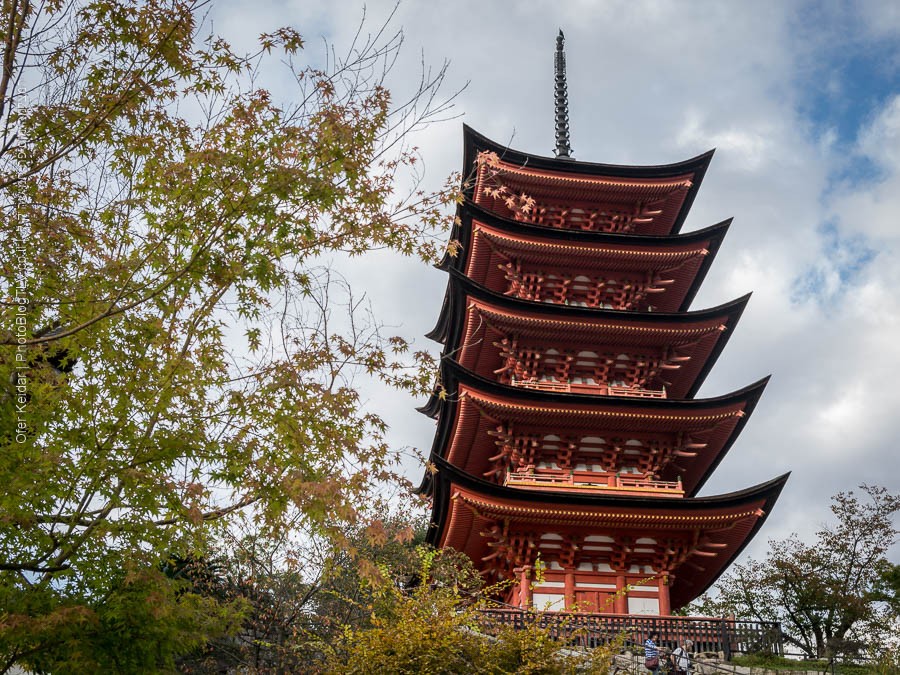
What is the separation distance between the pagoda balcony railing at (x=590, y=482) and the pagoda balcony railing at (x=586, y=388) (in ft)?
6.62

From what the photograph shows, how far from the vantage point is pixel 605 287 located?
21922 millimetres

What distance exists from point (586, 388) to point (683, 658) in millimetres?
7231

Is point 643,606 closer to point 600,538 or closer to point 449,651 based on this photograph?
point 600,538

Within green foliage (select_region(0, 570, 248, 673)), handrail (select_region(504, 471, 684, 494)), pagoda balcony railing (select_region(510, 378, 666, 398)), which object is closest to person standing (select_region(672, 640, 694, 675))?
handrail (select_region(504, 471, 684, 494))

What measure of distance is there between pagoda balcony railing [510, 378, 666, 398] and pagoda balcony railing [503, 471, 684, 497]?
2017mm

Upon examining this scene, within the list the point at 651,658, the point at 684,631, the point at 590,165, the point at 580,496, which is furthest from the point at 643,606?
the point at 590,165

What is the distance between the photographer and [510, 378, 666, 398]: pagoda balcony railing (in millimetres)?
19484

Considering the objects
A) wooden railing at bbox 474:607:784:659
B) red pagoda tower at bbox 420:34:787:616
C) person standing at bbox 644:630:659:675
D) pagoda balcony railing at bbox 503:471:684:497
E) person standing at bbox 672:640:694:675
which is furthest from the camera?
pagoda balcony railing at bbox 503:471:684:497

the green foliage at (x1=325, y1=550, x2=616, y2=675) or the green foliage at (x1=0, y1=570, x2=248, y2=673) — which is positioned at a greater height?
the green foliage at (x1=325, y1=550, x2=616, y2=675)

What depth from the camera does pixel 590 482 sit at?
18562 mm

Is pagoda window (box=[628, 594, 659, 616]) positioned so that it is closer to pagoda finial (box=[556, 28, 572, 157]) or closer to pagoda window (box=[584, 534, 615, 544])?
pagoda window (box=[584, 534, 615, 544])

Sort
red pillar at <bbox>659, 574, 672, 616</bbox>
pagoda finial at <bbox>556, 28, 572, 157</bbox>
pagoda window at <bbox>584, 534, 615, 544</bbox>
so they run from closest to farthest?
A: 1. red pillar at <bbox>659, 574, 672, 616</bbox>
2. pagoda window at <bbox>584, 534, 615, 544</bbox>
3. pagoda finial at <bbox>556, 28, 572, 157</bbox>

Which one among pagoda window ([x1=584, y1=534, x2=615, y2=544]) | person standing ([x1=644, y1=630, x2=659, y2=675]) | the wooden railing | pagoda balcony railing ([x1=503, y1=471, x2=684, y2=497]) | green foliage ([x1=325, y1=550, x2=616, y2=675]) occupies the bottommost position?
green foliage ([x1=325, y1=550, x2=616, y2=675])

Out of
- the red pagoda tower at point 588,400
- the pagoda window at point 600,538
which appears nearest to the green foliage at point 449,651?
the red pagoda tower at point 588,400
